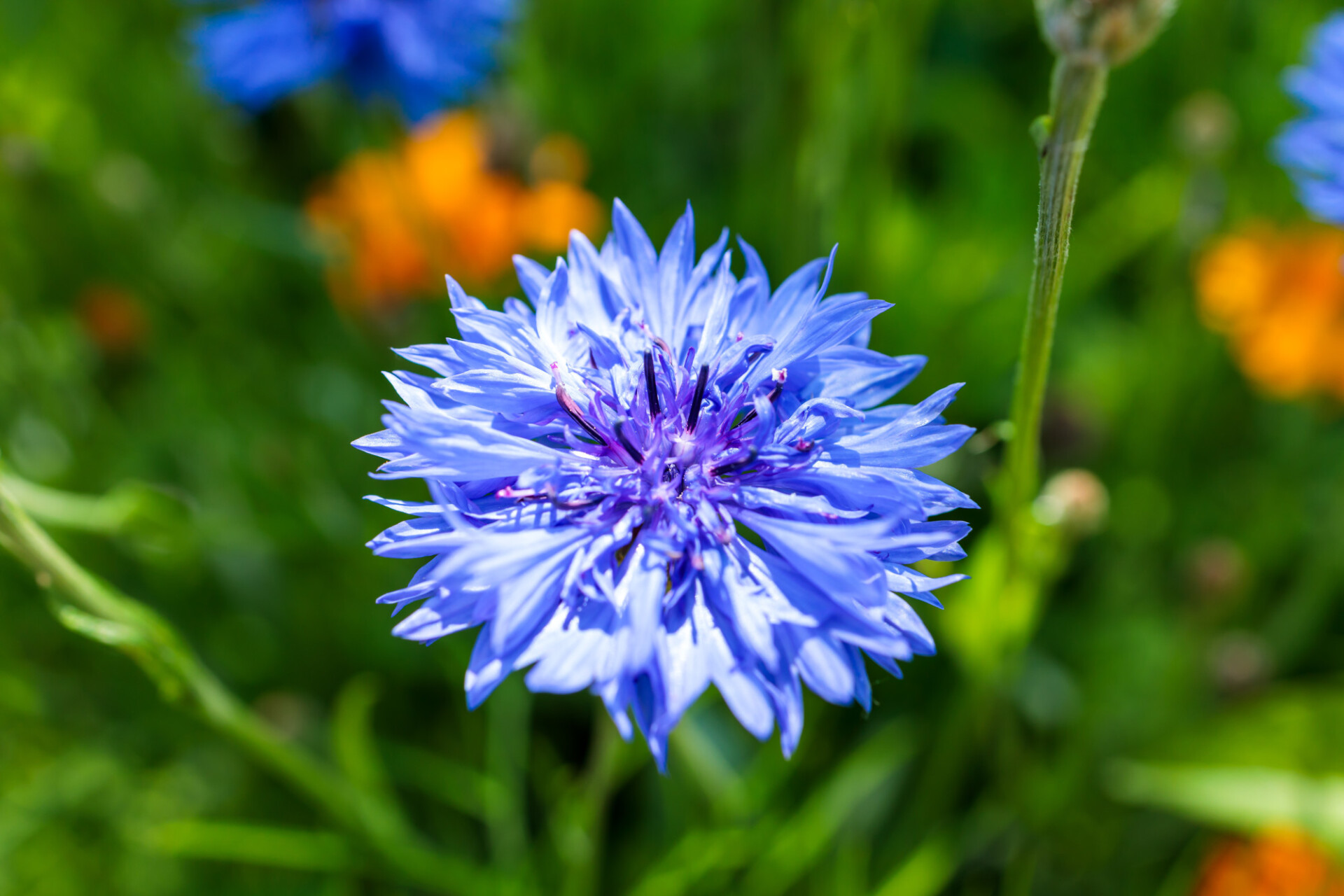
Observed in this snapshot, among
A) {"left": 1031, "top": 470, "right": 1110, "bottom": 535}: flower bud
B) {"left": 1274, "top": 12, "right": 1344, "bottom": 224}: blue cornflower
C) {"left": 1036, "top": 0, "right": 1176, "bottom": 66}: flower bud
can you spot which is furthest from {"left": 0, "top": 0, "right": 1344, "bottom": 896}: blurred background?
{"left": 1036, "top": 0, "right": 1176, "bottom": 66}: flower bud

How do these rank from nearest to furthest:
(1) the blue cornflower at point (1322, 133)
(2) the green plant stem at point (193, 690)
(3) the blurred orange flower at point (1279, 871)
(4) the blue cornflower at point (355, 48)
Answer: (2) the green plant stem at point (193, 690)
(1) the blue cornflower at point (1322, 133)
(3) the blurred orange flower at point (1279, 871)
(4) the blue cornflower at point (355, 48)

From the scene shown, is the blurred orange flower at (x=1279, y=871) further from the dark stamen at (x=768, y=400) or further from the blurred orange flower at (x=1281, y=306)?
the dark stamen at (x=768, y=400)

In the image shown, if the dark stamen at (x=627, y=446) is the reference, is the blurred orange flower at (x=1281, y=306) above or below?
above

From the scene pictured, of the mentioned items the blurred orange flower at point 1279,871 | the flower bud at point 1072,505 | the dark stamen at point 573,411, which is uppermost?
the dark stamen at point 573,411

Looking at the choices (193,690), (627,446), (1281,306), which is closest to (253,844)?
(193,690)

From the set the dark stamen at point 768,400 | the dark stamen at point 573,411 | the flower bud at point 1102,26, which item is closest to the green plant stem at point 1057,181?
the flower bud at point 1102,26

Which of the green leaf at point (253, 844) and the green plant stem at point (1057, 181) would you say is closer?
the green plant stem at point (1057, 181)

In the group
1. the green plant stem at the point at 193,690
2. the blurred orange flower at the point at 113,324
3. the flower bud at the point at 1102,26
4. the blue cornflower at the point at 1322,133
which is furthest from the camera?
the blurred orange flower at the point at 113,324
